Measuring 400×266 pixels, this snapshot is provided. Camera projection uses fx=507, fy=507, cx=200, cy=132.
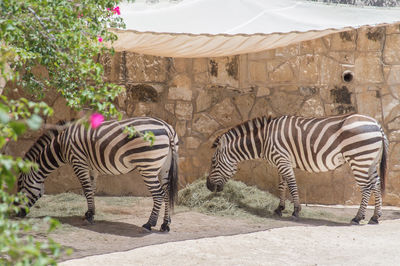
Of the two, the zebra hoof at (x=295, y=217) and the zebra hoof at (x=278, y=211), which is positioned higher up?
the zebra hoof at (x=278, y=211)

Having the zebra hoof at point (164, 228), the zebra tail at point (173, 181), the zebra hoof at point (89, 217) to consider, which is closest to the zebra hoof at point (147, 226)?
the zebra hoof at point (164, 228)

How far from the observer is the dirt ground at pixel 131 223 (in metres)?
5.34

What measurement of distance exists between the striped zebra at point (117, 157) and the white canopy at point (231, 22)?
1.12m

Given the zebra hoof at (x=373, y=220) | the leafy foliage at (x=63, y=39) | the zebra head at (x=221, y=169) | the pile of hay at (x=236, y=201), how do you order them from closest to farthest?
the leafy foliage at (x=63, y=39), the zebra hoof at (x=373, y=220), the pile of hay at (x=236, y=201), the zebra head at (x=221, y=169)

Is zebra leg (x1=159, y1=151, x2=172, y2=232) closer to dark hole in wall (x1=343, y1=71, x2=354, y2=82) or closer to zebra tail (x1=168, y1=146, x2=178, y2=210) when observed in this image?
zebra tail (x1=168, y1=146, x2=178, y2=210)

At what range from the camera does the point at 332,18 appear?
7035 millimetres

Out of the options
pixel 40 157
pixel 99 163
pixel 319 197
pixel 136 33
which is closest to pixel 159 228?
pixel 99 163

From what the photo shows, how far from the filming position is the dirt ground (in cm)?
534

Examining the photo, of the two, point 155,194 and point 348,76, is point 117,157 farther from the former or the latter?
point 348,76

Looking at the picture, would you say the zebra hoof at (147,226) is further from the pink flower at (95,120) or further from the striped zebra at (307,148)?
the pink flower at (95,120)

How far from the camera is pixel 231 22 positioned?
6.58 meters

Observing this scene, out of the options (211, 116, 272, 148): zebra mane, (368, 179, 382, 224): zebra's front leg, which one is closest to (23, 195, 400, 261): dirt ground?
(368, 179, 382, 224): zebra's front leg

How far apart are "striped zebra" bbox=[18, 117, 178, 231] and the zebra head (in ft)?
4.06

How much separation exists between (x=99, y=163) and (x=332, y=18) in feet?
12.3
